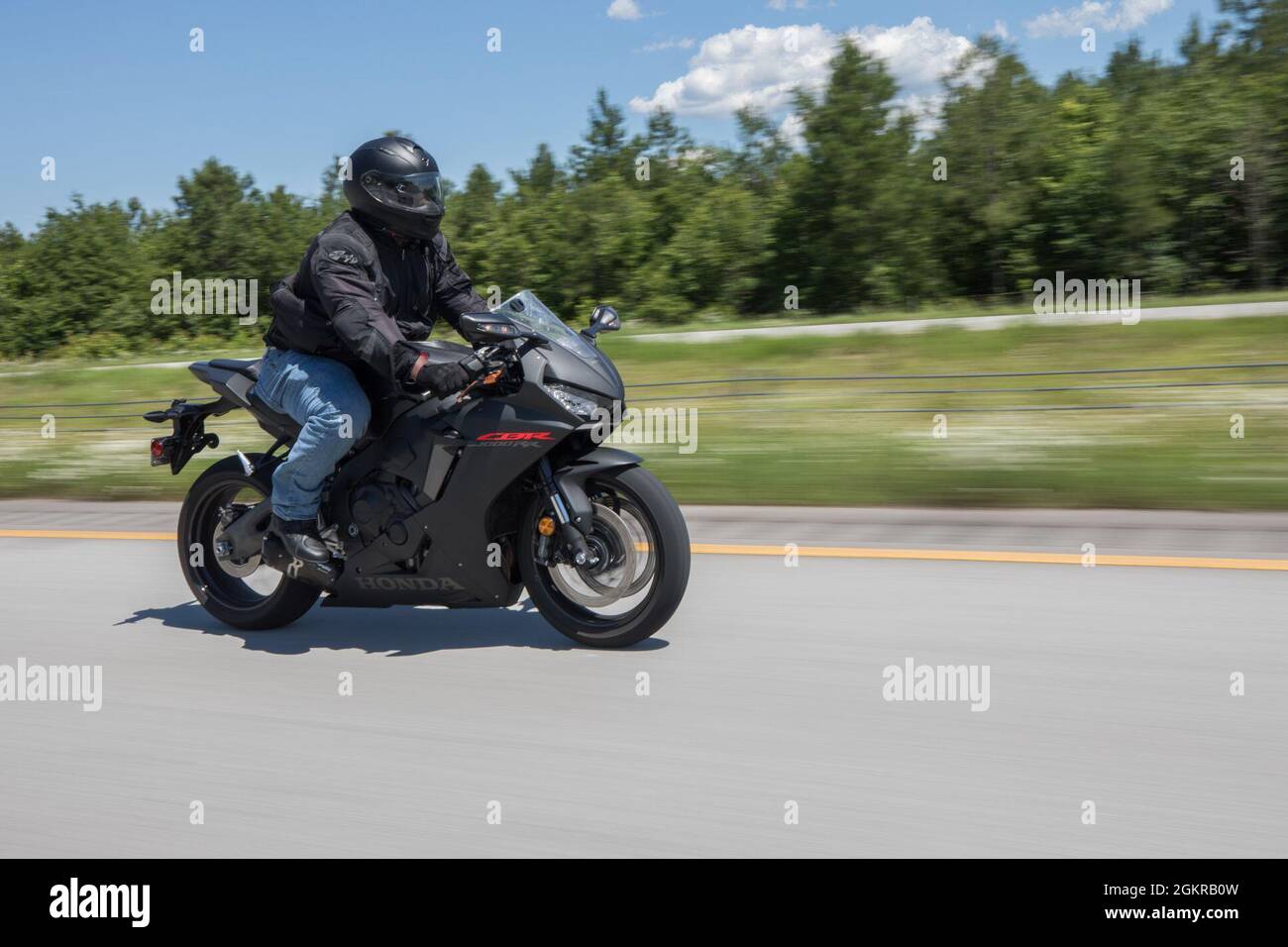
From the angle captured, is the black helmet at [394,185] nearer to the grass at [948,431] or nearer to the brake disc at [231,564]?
the brake disc at [231,564]

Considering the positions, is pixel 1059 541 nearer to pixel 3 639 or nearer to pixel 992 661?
pixel 992 661

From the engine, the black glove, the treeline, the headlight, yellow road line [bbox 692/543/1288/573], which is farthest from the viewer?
the treeline

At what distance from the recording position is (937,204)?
150ft

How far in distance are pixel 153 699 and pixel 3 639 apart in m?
1.33

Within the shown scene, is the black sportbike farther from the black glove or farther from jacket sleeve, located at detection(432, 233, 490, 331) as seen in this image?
jacket sleeve, located at detection(432, 233, 490, 331)

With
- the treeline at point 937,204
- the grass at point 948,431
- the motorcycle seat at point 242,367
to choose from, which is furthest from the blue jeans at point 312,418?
the treeline at point 937,204

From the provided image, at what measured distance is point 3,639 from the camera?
18.2 feet

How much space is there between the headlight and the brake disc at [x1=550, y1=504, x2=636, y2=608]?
0.35 meters

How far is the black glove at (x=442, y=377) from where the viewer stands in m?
4.75

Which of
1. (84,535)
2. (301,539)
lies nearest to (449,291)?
(301,539)

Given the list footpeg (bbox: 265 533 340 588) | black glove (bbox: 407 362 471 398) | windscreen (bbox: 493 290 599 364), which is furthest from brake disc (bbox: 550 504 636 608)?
footpeg (bbox: 265 533 340 588)

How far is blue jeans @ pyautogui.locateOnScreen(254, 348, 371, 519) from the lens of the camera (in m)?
5.07

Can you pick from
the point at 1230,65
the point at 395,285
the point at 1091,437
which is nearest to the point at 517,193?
the point at 1230,65

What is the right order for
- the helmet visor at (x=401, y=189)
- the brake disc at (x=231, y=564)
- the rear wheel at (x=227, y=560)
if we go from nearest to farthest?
the helmet visor at (x=401, y=189), the rear wheel at (x=227, y=560), the brake disc at (x=231, y=564)
